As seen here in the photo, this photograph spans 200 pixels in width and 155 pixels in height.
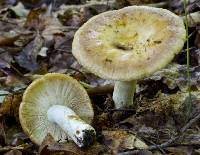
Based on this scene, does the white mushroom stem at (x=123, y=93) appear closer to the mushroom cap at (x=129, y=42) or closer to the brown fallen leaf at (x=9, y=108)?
the mushroom cap at (x=129, y=42)

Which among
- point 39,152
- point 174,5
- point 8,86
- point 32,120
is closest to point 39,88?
point 32,120

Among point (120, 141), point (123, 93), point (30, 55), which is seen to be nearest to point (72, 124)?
point (120, 141)

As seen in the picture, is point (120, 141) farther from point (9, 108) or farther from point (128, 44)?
point (9, 108)

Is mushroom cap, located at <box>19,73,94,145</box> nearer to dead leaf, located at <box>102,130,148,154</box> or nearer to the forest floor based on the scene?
the forest floor

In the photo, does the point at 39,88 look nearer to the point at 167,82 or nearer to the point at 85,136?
the point at 85,136

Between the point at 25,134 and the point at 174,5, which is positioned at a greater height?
the point at 174,5

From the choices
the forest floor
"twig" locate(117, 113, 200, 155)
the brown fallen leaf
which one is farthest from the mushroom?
the brown fallen leaf

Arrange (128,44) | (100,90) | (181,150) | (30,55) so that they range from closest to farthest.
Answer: (181,150) → (128,44) → (100,90) → (30,55)
